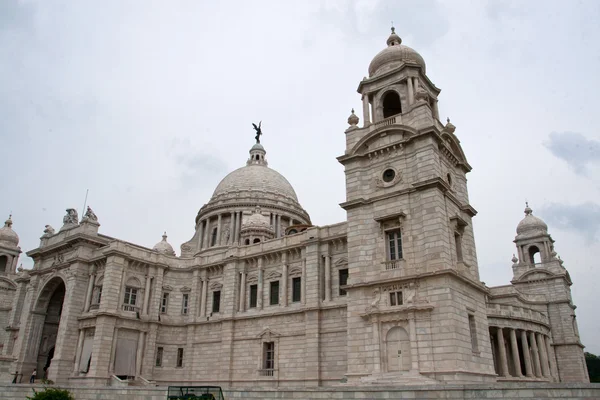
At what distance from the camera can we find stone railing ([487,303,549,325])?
3833cm

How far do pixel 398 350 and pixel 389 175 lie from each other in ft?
33.0

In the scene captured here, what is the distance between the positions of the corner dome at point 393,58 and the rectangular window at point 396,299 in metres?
14.9

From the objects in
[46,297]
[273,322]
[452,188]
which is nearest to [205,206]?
[46,297]

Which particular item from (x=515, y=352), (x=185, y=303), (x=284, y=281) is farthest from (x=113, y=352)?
(x=515, y=352)

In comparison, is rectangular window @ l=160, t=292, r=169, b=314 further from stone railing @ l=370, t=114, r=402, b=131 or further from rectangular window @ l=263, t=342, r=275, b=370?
stone railing @ l=370, t=114, r=402, b=131

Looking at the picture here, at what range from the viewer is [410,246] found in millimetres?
25672

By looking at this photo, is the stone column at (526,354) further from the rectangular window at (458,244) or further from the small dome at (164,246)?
the small dome at (164,246)

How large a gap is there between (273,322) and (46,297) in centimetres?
2348

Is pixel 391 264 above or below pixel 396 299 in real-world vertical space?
above

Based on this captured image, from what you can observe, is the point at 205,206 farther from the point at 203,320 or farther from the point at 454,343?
the point at 454,343

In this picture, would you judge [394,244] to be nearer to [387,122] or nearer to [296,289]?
[387,122]

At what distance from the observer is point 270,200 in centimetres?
6147

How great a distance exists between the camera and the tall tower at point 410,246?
23.4m

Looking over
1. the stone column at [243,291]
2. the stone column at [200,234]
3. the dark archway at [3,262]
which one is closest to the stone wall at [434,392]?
the stone column at [243,291]
